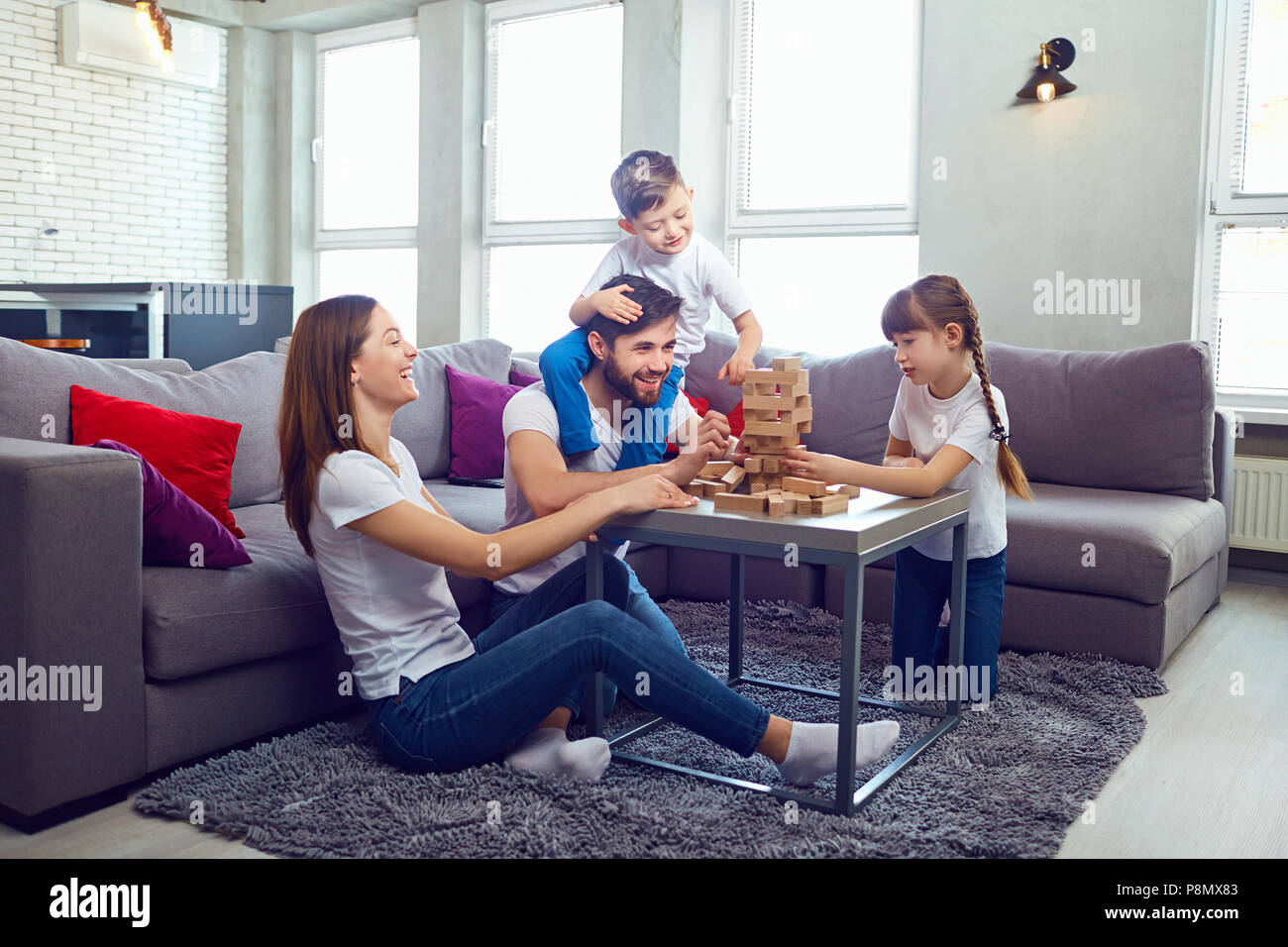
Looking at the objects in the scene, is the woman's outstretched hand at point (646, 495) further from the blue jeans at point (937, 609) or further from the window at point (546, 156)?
the window at point (546, 156)

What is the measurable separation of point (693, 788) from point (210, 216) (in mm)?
6248

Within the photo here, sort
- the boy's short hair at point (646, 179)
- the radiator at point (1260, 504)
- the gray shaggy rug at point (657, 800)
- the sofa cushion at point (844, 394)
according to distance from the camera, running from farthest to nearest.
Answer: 1. the radiator at point (1260, 504)
2. the sofa cushion at point (844, 394)
3. the boy's short hair at point (646, 179)
4. the gray shaggy rug at point (657, 800)

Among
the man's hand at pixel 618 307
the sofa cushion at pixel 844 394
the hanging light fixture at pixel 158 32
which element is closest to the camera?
the man's hand at pixel 618 307

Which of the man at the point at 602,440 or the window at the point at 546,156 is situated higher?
the window at the point at 546,156

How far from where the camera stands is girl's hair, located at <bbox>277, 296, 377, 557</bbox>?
197 centimetres

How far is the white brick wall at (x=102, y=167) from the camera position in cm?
620

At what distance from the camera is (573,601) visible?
7.58 ft

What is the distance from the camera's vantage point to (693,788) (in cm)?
212

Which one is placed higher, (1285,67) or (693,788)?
(1285,67)

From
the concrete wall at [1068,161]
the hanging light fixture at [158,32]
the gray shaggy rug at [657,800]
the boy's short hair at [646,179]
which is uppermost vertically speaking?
the hanging light fixture at [158,32]

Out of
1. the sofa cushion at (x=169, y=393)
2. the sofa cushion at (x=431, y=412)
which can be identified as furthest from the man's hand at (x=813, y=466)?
the sofa cushion at (x=431, y=412)

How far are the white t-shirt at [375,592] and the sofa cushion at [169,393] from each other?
36.9 inches
